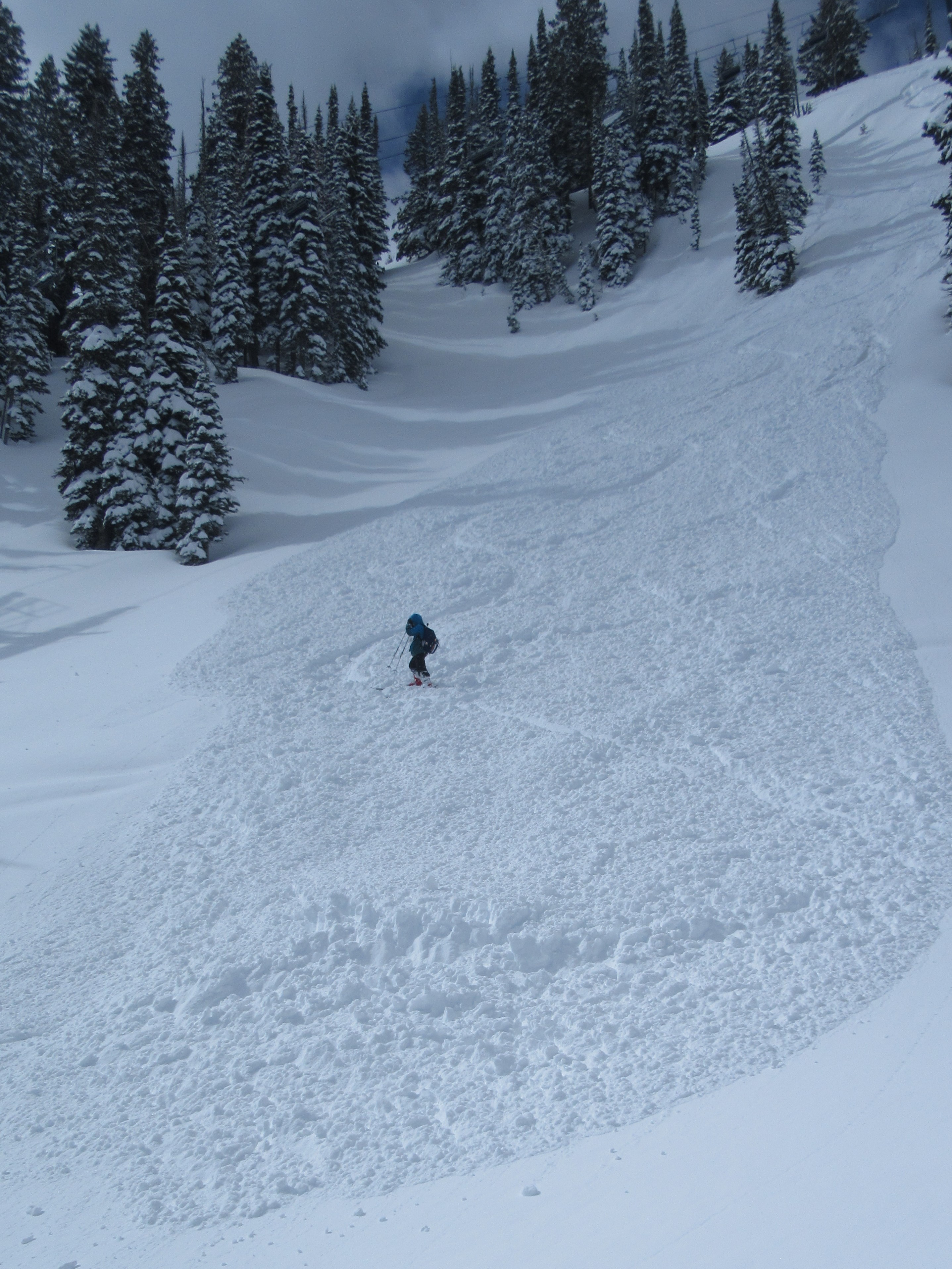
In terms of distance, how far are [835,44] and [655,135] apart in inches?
1117

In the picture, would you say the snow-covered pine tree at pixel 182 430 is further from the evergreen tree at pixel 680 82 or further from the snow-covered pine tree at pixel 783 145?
the evergreen tree at pixel 680 82

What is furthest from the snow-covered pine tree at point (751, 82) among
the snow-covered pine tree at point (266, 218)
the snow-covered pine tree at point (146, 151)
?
the snow-covered pine tree at point (146, 151)

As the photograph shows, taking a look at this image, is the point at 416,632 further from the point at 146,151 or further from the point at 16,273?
the point at 146,151

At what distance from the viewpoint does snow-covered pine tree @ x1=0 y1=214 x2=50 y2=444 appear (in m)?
25.4

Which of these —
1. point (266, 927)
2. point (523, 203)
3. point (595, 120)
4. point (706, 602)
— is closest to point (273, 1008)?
point (266, 927)

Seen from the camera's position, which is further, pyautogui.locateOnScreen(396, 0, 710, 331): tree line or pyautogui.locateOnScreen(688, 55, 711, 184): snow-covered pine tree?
pyautogui.locateOnScreen(688, 55, 711, 184): snow-covered pine tree

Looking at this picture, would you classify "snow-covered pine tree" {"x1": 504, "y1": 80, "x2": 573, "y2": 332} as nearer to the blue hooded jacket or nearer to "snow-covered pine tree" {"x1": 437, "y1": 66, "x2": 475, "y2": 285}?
"snow-covered pine tree" {"x1": 437, "y1": 66, "x2": 475, "y2": 285}

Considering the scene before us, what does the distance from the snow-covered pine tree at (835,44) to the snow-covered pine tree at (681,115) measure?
1080 cm

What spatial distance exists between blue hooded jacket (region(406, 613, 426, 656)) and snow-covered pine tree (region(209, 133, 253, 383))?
84.2ft

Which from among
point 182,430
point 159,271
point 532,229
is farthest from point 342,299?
point 182,430

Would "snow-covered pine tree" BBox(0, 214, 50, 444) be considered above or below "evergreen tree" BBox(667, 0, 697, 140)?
below

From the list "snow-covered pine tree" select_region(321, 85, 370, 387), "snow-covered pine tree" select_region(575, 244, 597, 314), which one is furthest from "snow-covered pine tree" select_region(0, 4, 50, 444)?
"snow-covered pine tree" select_region(575, 244, 597, 314)

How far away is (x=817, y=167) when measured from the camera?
40.4 meters

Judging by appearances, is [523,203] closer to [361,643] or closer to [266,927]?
[361,643]
